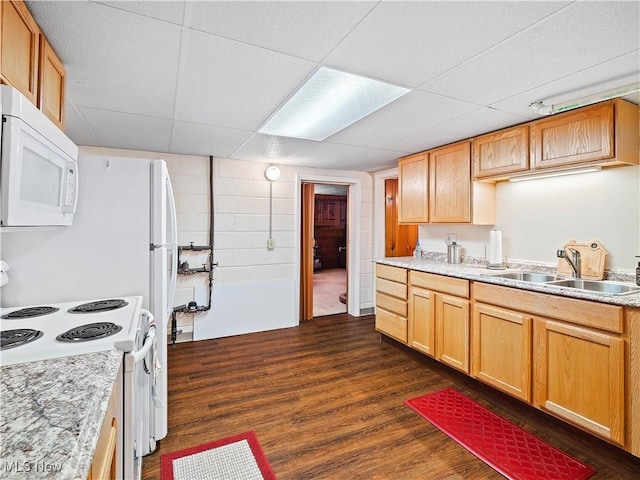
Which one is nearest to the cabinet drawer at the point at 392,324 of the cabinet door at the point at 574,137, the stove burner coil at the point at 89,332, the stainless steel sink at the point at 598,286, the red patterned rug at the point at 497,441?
the red patterned rug at the point at 497,441

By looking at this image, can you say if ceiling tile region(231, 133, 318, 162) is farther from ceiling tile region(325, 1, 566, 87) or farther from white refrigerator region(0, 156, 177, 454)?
ceiling tile region(325, 1, 566, 87)

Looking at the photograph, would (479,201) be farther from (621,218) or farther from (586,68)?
(586,68)

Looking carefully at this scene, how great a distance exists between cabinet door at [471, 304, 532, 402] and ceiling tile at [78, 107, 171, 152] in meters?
2.86

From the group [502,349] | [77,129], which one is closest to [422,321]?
[502,349]

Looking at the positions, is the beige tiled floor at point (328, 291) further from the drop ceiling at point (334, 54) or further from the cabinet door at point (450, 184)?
the drop ceiling at point (334, 54)

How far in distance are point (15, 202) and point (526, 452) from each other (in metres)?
2.69

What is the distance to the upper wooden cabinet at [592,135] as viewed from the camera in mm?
1985

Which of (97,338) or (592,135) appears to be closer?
(97,338)

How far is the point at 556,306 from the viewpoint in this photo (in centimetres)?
195

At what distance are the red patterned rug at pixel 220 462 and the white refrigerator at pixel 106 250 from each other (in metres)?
0.22

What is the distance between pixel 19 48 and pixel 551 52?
7.15 feet

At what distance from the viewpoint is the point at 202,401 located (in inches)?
94.9

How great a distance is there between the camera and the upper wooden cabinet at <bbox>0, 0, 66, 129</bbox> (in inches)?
42.0

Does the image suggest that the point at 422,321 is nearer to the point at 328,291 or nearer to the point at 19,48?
the point at 19,48
